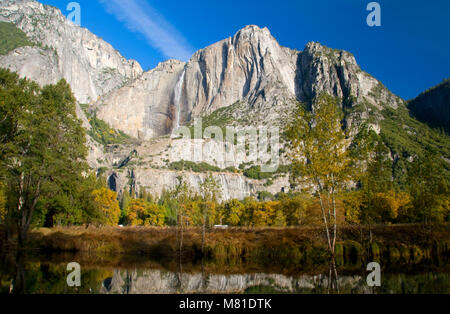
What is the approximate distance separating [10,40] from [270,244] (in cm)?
21412

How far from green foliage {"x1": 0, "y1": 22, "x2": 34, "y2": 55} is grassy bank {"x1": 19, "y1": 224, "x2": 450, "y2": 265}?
591 feet

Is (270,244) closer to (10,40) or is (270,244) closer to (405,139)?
(405,139)

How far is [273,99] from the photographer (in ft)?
598

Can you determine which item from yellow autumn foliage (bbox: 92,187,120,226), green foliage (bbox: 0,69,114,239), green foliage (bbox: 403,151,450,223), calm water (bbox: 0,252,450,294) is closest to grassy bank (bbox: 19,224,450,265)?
green foliage (bbox: 403,151,450,223)

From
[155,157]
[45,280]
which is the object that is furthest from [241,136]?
[45,280]

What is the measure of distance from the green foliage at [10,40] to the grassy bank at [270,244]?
180171 millimetres

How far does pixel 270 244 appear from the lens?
83.0ft

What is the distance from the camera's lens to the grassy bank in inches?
953

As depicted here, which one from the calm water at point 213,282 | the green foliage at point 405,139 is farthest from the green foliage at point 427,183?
the green foliage at point 405,139

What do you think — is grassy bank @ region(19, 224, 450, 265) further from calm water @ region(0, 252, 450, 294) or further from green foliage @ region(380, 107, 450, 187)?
green foliage @ region(380, 107, 450, 187)

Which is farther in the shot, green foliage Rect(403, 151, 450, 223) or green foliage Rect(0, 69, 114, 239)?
green foliage Rect(403, 151, 450, 223)

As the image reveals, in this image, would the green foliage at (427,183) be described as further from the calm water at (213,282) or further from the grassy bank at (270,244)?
the calm water at (213,282)
